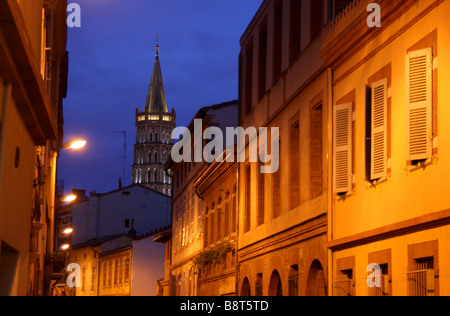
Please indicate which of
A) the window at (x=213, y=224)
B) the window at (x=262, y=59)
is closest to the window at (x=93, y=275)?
the window at (x=213, y=224)

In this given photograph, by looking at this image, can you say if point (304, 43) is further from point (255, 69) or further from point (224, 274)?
point (224, 274)

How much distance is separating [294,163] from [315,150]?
72.3 inches

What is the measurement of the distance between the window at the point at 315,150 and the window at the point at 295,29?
9.73ft

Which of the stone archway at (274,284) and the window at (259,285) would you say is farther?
the window at (259,285)

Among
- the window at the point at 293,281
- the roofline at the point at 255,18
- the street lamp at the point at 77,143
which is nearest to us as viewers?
the window at the point at 293,281

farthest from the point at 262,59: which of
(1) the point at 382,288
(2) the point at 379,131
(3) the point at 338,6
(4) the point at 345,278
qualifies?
(1) the point at 382,288

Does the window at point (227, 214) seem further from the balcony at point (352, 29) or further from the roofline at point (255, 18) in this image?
the balcony at point (352, 29)

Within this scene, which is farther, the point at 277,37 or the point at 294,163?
the point at 277,37

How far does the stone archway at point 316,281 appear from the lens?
1959 cm

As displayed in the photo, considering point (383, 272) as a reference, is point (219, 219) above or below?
above

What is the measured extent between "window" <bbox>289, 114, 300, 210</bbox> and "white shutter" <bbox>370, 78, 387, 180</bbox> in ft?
19.7

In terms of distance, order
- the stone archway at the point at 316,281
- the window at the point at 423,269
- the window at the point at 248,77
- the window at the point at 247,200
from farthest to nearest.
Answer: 1. the window at the point at 248,77
2. the window at the point at 247,200
3. the stone archway at the point at 316,281
4. the window at the point at 423,269

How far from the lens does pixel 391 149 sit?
14906 millimetres

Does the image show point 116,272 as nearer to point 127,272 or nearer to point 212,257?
point 127,272
